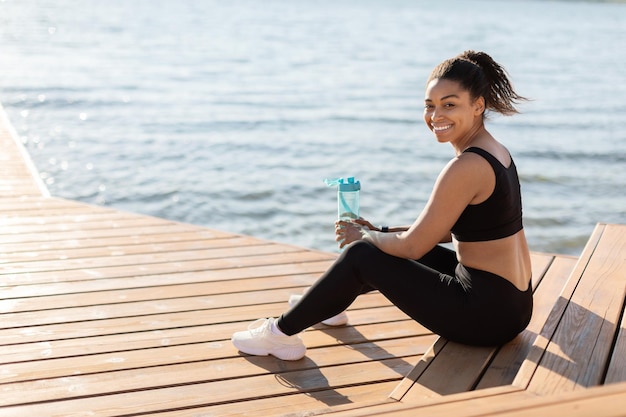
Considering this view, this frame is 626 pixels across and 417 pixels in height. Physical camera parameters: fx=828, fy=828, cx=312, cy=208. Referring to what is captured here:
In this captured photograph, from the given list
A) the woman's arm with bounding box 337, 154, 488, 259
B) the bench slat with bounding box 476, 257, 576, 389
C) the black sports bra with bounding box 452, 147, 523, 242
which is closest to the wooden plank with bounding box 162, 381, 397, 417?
the bench slat with bounding box 476, 257, 576, 389

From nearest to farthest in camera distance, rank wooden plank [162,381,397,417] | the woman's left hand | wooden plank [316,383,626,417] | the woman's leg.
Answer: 1. wooden plank [316,383,626,417]
2. wooden plank [162,381,397,417]
3. the woman's leg
4. the woman's left hand

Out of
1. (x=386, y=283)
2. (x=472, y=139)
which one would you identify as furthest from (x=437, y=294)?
(x=472, y=139)

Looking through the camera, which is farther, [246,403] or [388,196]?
[388,196]

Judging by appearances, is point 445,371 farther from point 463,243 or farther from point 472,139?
point 472,139

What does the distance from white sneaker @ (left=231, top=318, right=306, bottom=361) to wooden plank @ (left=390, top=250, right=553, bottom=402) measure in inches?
19.9

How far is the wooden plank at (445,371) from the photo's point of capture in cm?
254

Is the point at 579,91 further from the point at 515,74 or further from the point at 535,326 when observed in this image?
the point at 535,326

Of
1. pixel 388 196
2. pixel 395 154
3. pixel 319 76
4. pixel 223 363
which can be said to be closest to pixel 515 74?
pixel 319 76

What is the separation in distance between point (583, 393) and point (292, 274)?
236 cm

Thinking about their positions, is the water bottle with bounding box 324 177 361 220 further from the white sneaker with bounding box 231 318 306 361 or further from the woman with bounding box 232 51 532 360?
the white sneaker with bounding box 231 318 306 361

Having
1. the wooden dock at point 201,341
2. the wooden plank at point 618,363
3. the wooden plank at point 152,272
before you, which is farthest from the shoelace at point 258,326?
the wooden plank at point 618,363

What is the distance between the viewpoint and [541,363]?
2455 mm

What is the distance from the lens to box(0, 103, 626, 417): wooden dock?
2570 mm

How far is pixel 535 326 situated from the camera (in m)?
3.04
